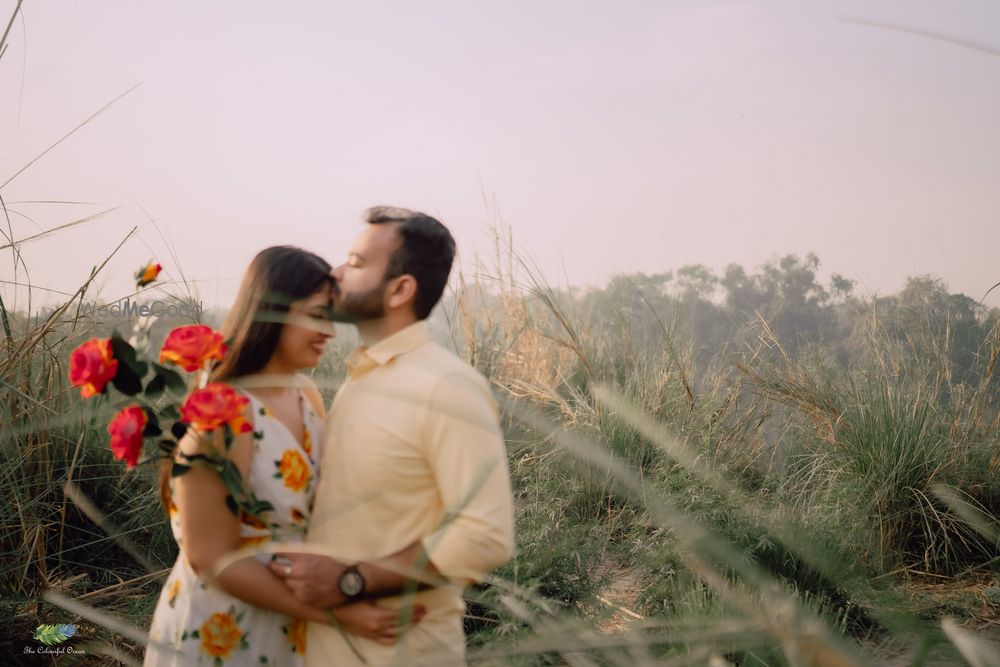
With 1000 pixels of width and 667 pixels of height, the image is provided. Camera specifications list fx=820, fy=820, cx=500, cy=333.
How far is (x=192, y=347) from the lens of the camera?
161 cm

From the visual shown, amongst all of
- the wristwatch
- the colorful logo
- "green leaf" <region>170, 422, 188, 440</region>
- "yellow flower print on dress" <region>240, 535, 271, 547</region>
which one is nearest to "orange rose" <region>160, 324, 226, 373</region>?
"green leaf" <region>170, 422, 188, 440</region>

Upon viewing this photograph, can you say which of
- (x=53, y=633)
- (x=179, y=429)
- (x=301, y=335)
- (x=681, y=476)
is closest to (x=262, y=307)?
(x=301, y=335)

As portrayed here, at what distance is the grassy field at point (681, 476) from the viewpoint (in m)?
3.19

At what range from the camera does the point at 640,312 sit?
7.59 m

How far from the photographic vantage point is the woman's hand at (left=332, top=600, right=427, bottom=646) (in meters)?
1.50

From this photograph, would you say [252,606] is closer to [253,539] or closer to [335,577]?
[253,539]

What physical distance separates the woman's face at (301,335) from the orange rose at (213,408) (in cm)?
33

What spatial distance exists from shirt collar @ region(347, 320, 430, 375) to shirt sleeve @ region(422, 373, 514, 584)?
0.22 m

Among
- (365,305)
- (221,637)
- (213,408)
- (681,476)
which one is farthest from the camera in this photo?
(681,476)

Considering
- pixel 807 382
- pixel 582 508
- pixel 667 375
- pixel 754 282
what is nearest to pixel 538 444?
pixel 582 508

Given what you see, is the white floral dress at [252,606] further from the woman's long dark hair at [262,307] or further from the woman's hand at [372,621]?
the woman's hand at [372,621]

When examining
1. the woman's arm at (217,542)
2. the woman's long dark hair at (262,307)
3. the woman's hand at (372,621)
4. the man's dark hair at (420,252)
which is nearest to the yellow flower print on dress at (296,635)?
the woman's arm at (217,542)

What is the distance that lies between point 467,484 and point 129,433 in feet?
2.20

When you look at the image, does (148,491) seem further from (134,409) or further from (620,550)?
(134,409)
